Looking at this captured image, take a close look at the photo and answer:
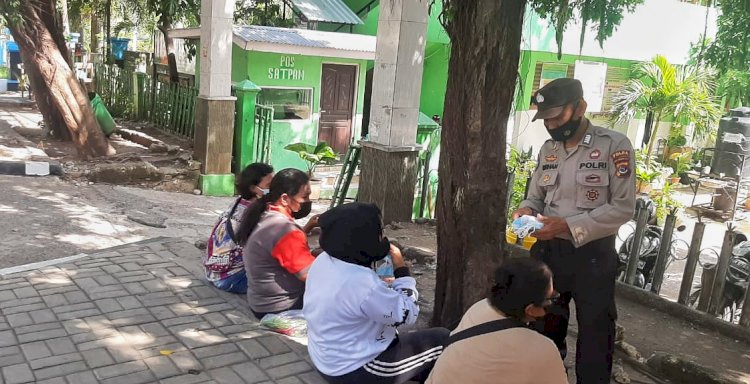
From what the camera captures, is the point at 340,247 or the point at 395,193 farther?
the point at 395,193

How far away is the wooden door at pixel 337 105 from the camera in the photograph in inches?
501

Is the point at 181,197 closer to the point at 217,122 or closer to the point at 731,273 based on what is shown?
the point at 217,122

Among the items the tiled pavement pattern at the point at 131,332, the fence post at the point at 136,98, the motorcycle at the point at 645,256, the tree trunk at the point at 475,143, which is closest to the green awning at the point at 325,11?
the fence post at the point at 136,98

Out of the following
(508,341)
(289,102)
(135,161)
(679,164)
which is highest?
(289,102)

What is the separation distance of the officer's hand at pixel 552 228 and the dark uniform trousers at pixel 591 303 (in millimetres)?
109

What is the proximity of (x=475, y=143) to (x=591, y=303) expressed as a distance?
100 centimetres

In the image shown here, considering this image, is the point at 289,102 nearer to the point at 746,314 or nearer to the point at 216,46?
the point at 216,46

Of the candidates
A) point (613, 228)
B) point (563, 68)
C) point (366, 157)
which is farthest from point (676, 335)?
point (563, 68)

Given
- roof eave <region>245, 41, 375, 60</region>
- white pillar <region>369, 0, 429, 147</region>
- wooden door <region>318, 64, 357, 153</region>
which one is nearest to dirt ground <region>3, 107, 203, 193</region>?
roof eave <region>245, 41, 375, 60</region>

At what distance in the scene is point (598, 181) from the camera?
3.20 meters

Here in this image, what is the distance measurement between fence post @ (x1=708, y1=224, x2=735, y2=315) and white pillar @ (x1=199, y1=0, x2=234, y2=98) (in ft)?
22.3

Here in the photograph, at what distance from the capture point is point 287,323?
3.91 metres

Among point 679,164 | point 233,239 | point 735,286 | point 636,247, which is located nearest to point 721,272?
point 735,286

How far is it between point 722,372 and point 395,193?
147 inches
